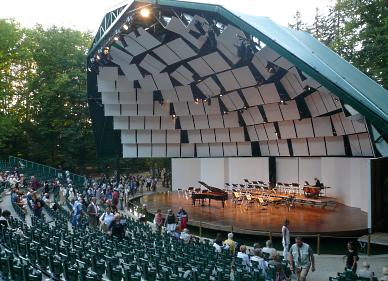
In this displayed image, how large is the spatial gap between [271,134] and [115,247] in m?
21.6

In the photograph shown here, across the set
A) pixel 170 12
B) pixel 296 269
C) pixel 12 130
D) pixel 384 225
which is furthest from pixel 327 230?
pixel 12 130

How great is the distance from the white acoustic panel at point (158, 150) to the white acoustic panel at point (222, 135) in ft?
16.5

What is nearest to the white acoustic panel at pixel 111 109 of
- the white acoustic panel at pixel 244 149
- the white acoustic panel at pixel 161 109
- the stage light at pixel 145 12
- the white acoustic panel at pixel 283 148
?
the white acoustic panel at pixel 161 109

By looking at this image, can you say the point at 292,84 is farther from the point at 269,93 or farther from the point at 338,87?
the point at 338,87

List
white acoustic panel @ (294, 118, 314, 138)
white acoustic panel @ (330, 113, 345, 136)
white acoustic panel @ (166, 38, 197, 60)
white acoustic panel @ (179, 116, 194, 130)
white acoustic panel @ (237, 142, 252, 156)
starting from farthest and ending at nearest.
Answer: white acoustic panel @ (179, 116, 194, 130), white acoustic panel @ (237, 142, 252, 156), white acoustic panel @ (294, 118, 314, 138), white acoustic panel @ (330, 113, 345, 136), white acoustic panel @ (166, 38, 197, 60)

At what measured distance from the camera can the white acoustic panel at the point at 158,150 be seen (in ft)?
122

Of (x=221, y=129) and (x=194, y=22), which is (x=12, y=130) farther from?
(x=194, y=22)

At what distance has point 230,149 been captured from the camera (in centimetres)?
3578

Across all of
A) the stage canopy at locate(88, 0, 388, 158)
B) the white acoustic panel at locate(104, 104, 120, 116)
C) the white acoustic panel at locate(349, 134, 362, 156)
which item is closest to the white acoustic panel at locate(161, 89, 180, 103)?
the stage canopy at locate(88, 0, 388, 158)

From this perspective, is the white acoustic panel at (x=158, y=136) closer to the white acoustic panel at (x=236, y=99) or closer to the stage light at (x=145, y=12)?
the white acoustic panel at (x=236, y=99)

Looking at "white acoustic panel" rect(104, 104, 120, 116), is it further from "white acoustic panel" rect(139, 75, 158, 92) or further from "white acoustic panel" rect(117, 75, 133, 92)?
"white acoustic panel" rect(139, 75, 158, 92)

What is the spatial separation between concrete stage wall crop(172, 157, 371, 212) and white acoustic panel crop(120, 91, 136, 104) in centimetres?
789

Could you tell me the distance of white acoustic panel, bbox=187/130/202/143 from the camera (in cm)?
3622

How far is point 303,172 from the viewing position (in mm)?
31156
